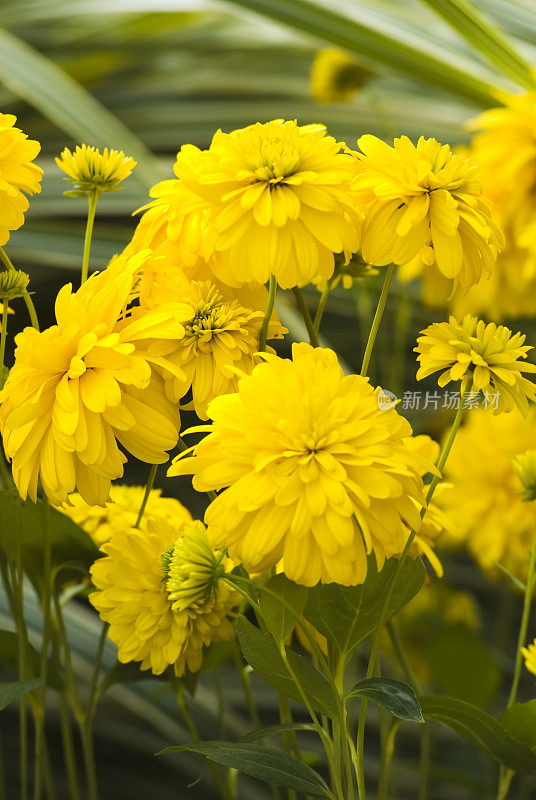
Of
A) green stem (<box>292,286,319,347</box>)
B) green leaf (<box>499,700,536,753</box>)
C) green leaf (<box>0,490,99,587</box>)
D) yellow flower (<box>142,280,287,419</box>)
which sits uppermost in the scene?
green stem (<box>292,286,319,347</box>)

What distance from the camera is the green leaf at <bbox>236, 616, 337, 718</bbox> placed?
0.69 ft

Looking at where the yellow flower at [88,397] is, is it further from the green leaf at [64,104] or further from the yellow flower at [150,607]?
the green leaf at [64,104]

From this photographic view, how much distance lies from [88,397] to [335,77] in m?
0.46

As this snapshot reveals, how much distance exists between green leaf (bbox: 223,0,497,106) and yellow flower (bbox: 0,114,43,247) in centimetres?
34

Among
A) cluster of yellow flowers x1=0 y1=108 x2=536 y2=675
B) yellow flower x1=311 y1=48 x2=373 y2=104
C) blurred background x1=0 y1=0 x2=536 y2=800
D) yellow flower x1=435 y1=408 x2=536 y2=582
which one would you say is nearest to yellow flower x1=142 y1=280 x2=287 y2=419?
cluster of yellow flowers x1=0 y1=108 x2=536 y2=675

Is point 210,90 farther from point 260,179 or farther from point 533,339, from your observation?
point 260,179

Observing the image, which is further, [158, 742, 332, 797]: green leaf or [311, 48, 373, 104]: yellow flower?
[311, 48, 373, 104]: yellow flower

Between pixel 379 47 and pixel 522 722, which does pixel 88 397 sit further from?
pixel 379 47

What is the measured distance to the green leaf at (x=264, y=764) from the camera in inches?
8.3

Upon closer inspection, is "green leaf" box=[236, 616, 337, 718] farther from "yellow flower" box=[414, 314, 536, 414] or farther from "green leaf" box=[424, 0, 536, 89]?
"green leaf" box=[424, 0, 536, 89]

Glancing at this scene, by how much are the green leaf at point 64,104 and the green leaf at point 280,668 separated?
353 millimetres

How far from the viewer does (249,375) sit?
0.71 feet

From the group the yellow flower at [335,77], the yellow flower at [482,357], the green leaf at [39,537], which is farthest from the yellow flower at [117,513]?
the yellow flower at [335,77]

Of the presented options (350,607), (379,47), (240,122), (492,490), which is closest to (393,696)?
(350,607)
